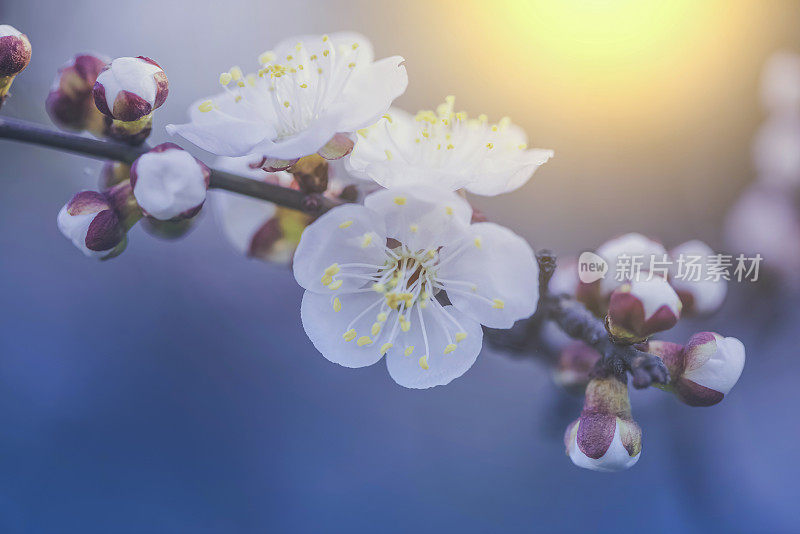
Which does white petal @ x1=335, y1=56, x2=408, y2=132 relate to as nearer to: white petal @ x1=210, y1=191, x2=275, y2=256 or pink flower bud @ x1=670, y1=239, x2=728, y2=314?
white petal @ x1=210, y1=191, x2=275, y2=256

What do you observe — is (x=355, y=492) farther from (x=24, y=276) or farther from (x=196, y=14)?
(x=196, y=14)

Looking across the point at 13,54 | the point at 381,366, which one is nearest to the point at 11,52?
the point at 13,54

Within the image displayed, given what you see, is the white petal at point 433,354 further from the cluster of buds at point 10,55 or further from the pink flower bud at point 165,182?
the cluster of buds at point 10,55

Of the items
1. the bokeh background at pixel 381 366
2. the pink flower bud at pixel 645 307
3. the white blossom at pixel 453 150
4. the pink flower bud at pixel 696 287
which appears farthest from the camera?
the bokeh background at pixel 381 366

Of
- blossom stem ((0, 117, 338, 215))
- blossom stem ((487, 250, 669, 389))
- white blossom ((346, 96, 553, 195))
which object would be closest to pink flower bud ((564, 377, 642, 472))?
blossom stem ((487, 250, 669, 389))

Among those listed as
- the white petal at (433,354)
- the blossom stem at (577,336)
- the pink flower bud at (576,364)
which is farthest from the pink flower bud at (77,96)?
the pink flower bud at (576,364)

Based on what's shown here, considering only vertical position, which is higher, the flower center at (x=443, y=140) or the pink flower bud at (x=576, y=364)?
the flower center at (x=443, y=140)

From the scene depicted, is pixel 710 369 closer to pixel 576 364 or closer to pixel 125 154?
pixel 576 364
